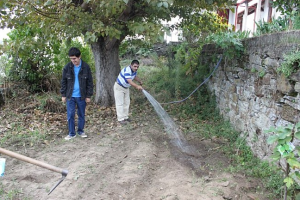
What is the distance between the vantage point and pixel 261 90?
178 inches

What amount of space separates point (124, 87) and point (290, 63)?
143 inches

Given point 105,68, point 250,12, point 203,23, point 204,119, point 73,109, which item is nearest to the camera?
point 73,109

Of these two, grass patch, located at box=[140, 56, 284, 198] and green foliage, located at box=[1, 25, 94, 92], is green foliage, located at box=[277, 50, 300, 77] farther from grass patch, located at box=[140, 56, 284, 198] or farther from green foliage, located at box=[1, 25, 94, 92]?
green foliage, located at box=[1, 25, 94, 92]

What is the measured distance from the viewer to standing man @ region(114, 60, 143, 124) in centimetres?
599

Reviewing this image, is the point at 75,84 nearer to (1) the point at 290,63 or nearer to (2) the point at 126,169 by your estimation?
(2) the point at 126,169

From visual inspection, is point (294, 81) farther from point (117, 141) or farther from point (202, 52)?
point (202, 52)

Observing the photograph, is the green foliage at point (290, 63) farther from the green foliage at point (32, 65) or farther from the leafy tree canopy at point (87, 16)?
the green foliage at point (32, 65)

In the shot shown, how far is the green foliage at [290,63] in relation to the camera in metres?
3.41

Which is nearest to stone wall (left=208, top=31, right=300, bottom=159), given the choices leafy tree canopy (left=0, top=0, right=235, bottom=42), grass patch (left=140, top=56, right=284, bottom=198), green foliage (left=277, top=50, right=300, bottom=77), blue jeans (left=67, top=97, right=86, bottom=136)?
green foliage (left=277, top=50, right=300, bottom=77)

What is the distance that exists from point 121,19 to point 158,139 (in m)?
2.85

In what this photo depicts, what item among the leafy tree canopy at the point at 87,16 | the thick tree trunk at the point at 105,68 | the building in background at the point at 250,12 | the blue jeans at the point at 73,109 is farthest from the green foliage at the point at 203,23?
the building in background at the point at 250,12

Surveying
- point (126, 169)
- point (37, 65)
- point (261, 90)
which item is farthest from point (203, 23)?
point (37, 65)

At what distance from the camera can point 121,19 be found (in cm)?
633

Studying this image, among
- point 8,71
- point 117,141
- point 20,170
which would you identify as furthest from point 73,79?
point 8,71
